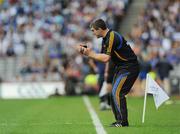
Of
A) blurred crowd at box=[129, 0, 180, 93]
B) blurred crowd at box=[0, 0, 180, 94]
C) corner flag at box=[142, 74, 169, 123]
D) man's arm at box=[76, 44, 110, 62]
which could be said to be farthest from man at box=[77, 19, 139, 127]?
blurred crowd at box=[0, 0, 180, 94]

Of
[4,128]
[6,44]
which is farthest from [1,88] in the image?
[4,128]

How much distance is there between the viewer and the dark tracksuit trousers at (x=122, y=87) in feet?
42.7

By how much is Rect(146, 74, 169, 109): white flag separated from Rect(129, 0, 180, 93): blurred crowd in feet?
55.1

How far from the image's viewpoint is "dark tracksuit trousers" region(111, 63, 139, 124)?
13.0 m

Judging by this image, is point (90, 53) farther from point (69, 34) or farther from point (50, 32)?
point (50, 32)

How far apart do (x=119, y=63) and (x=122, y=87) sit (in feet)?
1.67

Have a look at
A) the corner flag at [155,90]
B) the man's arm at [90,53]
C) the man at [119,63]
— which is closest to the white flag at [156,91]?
the corner flag at [155,90]

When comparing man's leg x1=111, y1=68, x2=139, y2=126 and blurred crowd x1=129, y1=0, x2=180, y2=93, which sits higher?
man's leg x1=111, y1=68, x2=139, y2=126

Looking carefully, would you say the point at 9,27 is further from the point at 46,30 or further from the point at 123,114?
the point at 123,114

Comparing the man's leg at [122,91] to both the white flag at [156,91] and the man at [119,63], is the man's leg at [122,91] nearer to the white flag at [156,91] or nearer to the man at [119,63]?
the man at [119,63]

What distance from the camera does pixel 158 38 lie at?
115 ft

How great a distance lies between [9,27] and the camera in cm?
3819

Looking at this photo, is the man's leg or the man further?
the man's leg

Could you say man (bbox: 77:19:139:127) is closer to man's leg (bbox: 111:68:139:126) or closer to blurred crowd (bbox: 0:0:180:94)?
man's leg (bbox: 111:68:139:126)
